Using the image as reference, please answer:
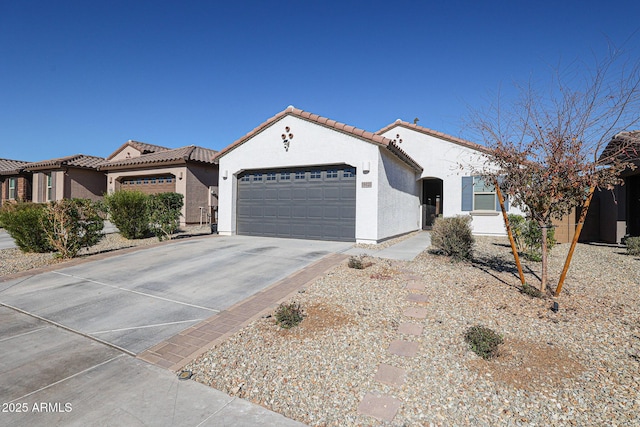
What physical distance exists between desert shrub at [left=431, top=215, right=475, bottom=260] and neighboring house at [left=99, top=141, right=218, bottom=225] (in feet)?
40.7

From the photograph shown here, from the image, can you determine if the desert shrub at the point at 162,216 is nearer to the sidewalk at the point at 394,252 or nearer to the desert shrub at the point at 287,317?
the sidewalk at the point at 394,252

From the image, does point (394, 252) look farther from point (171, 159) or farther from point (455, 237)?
point (171, 159)

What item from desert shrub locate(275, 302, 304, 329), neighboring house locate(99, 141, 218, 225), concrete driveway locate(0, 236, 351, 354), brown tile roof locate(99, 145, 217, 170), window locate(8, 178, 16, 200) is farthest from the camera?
window locate(8, 178, 16, 200)

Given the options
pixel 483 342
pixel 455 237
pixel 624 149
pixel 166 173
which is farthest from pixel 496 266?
pixel 166 173

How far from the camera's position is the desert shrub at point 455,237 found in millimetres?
8094

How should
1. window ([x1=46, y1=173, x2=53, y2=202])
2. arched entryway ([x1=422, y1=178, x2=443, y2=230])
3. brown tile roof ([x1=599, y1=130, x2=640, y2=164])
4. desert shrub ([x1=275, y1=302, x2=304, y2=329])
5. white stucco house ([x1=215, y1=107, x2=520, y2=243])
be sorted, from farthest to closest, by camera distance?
window ([x1=46, y1=173, x2=53, y2=202]), arched entryway ([x1=422, y1=178, x2=443, y2=230]), white stucco house ([x1=215, y1=107, x2=520, y2=243]), brown tile roof ([x1=599, y1=130, x2=640, y2=164]), desert shrub ([x1=275, y1=302, x2=304, y2=329])

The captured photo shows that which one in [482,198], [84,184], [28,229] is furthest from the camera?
[84,184]

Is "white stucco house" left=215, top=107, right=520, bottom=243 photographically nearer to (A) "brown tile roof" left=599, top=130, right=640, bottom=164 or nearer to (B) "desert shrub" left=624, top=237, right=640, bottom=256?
(A) "brown tile roof" left=599, top=130, right=640, bottom=164

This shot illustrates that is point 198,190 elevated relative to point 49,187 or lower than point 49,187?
lower

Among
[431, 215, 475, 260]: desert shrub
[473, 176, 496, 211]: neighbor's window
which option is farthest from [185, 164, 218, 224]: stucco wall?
[473, 176, 496, 211]: neighbor's window

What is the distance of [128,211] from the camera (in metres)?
12.4

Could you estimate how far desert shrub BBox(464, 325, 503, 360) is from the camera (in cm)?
352

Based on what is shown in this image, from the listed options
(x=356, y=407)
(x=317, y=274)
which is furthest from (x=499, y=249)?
(x=356, y=407)

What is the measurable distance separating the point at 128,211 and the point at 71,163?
12719mm
